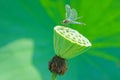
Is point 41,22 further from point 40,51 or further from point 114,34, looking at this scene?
point 114,34

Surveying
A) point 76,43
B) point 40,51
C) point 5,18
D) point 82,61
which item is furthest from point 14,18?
point 76,43

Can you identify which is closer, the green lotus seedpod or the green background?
the green lotus seedpod

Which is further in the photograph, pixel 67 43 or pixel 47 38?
pixel 47 38

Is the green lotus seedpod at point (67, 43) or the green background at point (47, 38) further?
the green background at point (47, 38)
